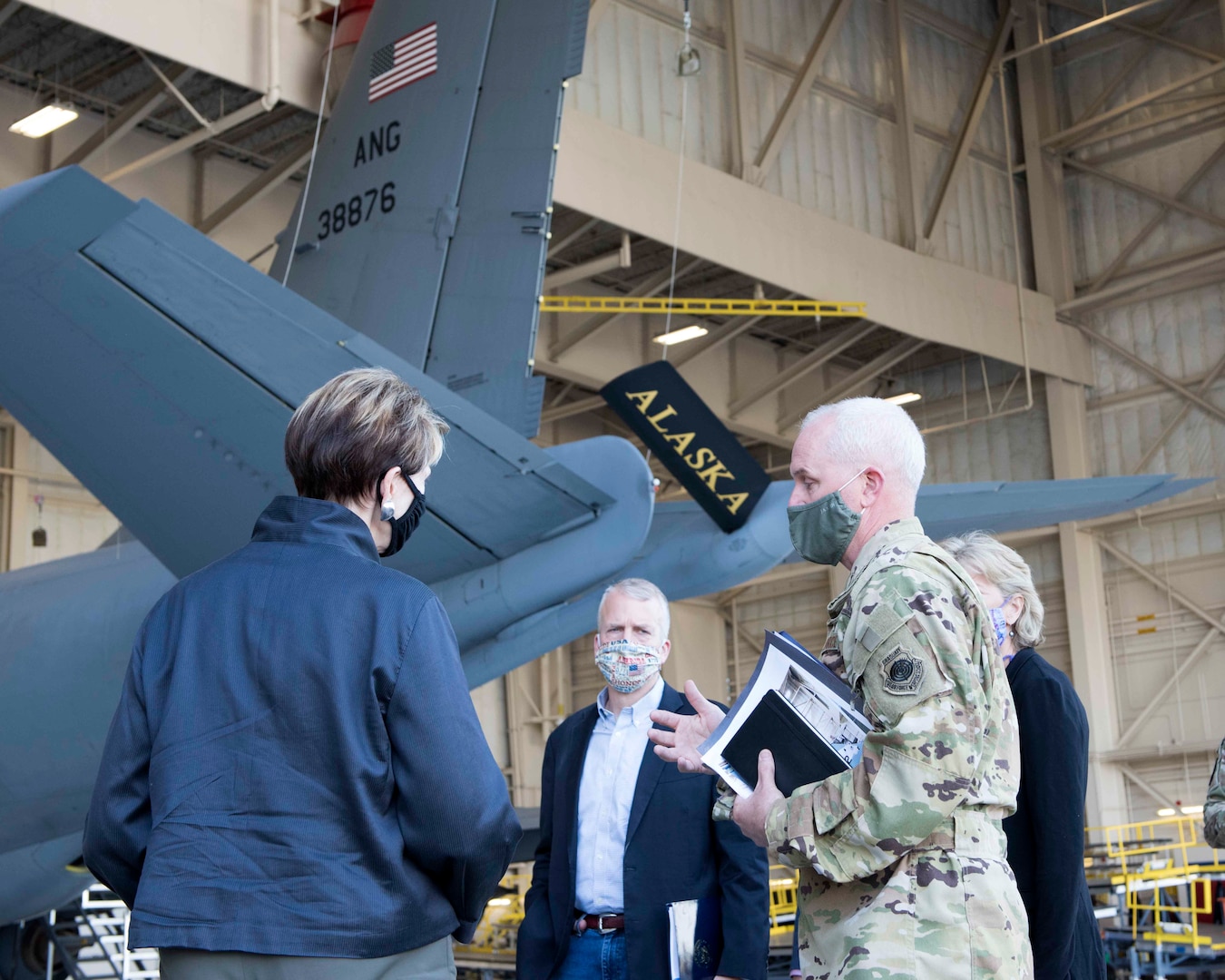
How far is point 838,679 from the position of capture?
240cm

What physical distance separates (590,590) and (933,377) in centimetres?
2019

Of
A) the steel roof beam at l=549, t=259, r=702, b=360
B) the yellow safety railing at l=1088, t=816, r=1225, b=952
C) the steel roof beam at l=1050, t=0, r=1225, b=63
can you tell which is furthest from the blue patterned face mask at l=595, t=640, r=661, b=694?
the steel roof beam at l=1050, t=0, r=1225, b=63

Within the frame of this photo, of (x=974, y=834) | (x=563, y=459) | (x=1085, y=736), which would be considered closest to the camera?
(x=974, y=834)

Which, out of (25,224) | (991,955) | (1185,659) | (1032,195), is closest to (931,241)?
(1032,195)

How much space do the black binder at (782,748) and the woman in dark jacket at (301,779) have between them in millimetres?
508

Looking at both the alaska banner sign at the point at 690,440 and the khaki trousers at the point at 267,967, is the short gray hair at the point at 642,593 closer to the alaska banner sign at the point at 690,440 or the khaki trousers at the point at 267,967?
the khaki trousers at the point at 267,967

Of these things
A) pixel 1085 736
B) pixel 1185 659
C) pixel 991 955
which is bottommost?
pixel 991 955

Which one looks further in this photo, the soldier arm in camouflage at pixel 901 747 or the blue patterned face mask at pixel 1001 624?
the blue patterned face mask at pixel 1001 624

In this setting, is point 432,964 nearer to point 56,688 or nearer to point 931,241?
point 56,688

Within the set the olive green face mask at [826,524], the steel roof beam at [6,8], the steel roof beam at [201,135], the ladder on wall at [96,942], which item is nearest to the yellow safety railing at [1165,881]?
the olive green face mask at [826,524]

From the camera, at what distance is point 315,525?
2.23m

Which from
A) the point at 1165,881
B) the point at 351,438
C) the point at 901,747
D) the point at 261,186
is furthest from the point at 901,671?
the point at 261,186

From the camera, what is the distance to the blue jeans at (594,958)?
3465mm

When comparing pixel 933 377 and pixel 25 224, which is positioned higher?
pixel 933 377
